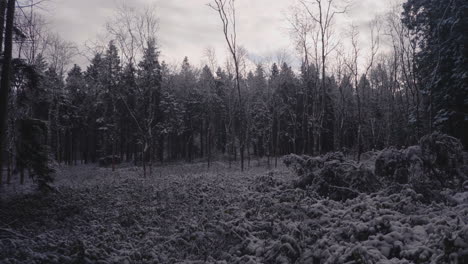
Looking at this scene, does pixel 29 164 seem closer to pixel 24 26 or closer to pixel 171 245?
pixel 24 26

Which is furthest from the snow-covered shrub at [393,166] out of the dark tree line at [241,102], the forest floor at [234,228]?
the dark tree line at [241,102]

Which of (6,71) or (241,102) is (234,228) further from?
(241,102)

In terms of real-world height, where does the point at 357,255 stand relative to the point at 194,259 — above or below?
above

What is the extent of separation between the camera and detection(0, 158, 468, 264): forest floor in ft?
17.2

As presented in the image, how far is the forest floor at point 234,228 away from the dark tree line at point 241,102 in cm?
461

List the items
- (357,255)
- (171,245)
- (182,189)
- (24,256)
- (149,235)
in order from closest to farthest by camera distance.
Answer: (357,255) < (24,256) < (171,245) < (149,235) < (182,189)

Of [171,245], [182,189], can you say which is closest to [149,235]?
[171,245]

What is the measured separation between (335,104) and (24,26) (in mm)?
39170

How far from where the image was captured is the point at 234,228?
24.4ft

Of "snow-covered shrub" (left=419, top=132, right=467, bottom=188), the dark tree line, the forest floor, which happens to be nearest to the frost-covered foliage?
"snow-covered shrub" (left=419, top=132, right=467, bottom=188)

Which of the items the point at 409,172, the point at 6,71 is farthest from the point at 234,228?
the point at 6,71

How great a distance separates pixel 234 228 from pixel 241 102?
3188 centimetres

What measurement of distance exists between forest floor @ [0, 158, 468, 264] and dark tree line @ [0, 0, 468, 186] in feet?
15.1

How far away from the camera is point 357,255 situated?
4.74 metres
